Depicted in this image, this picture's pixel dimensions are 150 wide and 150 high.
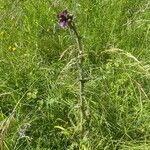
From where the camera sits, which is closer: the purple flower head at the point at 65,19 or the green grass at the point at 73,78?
the purple flower head at the point at 65,19

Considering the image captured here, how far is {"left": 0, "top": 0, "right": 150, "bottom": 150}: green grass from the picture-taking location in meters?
2.30

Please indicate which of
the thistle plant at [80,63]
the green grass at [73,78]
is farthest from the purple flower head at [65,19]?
the green grass at [73,78]

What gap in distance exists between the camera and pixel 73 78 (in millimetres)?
2520

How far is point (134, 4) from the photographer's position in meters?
3.15

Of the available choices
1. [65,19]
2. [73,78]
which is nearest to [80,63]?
[65,19]

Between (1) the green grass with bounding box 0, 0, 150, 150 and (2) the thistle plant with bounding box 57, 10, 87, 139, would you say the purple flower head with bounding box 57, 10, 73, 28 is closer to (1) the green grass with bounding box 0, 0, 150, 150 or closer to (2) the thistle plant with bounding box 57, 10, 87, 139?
(2) the thistle plant with bounding box 57, 10, 87, 139

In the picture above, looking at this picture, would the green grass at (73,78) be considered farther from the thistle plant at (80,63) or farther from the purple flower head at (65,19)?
the purple flower head at (65,19)

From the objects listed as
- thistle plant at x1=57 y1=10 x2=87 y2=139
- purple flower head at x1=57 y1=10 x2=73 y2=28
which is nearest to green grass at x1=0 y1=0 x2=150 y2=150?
thistle plant at x1=57 y1=10 x2=87 y2=139

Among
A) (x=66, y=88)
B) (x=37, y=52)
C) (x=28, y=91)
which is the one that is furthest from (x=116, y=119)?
(x=37, y=52)

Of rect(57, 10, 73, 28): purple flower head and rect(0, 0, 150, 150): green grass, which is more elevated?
rect(57, 10, 73, 28): purple flower head

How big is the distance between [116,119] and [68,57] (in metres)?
0.53

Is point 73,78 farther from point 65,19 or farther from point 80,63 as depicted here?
point 65,19

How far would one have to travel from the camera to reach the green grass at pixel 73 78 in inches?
90.6

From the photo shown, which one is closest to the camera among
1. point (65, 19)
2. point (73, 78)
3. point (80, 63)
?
point (65, 19)
